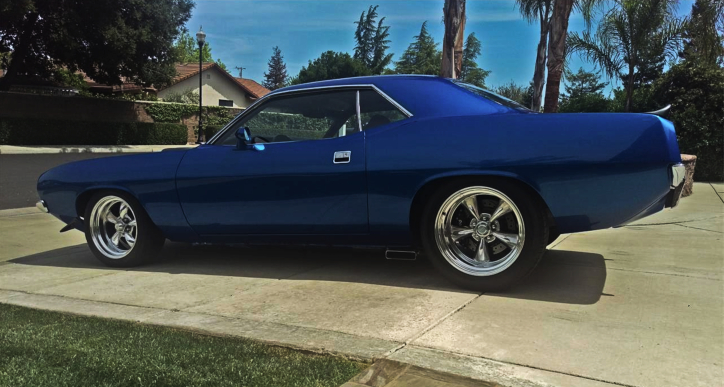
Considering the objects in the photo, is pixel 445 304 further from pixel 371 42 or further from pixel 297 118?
pixel 371 42

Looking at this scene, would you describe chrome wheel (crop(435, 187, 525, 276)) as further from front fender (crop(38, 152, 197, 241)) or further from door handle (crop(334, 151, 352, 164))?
front fender (crop(38, 152, 197, 241))

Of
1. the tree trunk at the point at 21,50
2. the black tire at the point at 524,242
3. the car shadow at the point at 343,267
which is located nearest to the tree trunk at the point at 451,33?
the car shadow at the point at 343,267

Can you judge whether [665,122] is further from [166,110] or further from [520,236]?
[166,110]

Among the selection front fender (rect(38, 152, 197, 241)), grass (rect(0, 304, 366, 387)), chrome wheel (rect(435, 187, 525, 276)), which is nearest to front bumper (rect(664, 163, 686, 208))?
chrome wheel (rect(435, 187, 525, 276))

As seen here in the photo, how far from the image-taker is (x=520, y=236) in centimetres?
349

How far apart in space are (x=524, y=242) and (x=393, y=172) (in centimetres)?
98

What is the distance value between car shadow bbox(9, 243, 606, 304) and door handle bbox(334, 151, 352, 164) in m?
0.97

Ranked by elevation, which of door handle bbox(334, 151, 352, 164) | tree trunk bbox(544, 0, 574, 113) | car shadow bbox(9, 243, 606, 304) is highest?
tree trunk bbox(544, 0, 574, 113)

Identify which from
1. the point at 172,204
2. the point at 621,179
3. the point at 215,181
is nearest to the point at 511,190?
the point at 621,179

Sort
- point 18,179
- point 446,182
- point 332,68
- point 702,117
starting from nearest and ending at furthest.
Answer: point 446,182
point 18,179
point 702,117
point 332,68

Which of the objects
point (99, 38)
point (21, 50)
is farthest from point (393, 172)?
point (21, 50)

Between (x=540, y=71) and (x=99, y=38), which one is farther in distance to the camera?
(x=99, y=38)

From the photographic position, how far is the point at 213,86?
1619 inches

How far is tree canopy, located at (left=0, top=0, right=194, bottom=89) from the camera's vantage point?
16047mm
